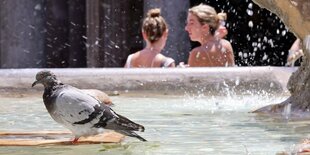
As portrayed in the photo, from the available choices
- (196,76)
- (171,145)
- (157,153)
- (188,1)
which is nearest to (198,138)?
(171,145)

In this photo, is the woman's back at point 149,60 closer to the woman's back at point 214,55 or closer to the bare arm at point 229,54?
the woman's back at point 214,55

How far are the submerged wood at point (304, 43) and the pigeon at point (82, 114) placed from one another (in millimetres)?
1707

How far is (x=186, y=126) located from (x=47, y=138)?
0.80m

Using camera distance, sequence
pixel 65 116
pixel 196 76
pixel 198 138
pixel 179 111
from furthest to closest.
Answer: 1. pixel 196 76
2. pixel 179 111
3. pixel 198 138
4. pixel 65 116

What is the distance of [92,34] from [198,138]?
9.17 metres

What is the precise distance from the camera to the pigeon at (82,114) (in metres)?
3.78

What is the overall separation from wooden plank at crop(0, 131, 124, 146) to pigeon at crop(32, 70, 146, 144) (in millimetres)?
46

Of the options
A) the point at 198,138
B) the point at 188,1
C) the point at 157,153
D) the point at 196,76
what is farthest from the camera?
the point at 188,1

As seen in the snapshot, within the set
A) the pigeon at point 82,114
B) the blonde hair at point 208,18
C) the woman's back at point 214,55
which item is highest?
the pigeon at point 82,114

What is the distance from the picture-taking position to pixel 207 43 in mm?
7992

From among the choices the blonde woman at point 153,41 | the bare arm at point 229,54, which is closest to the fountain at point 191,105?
the bare arm at point 229,54

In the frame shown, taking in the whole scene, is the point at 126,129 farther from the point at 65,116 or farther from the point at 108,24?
the point at 108,24

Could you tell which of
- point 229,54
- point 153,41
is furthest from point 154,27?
point 229,54

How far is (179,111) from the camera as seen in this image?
218 inches
